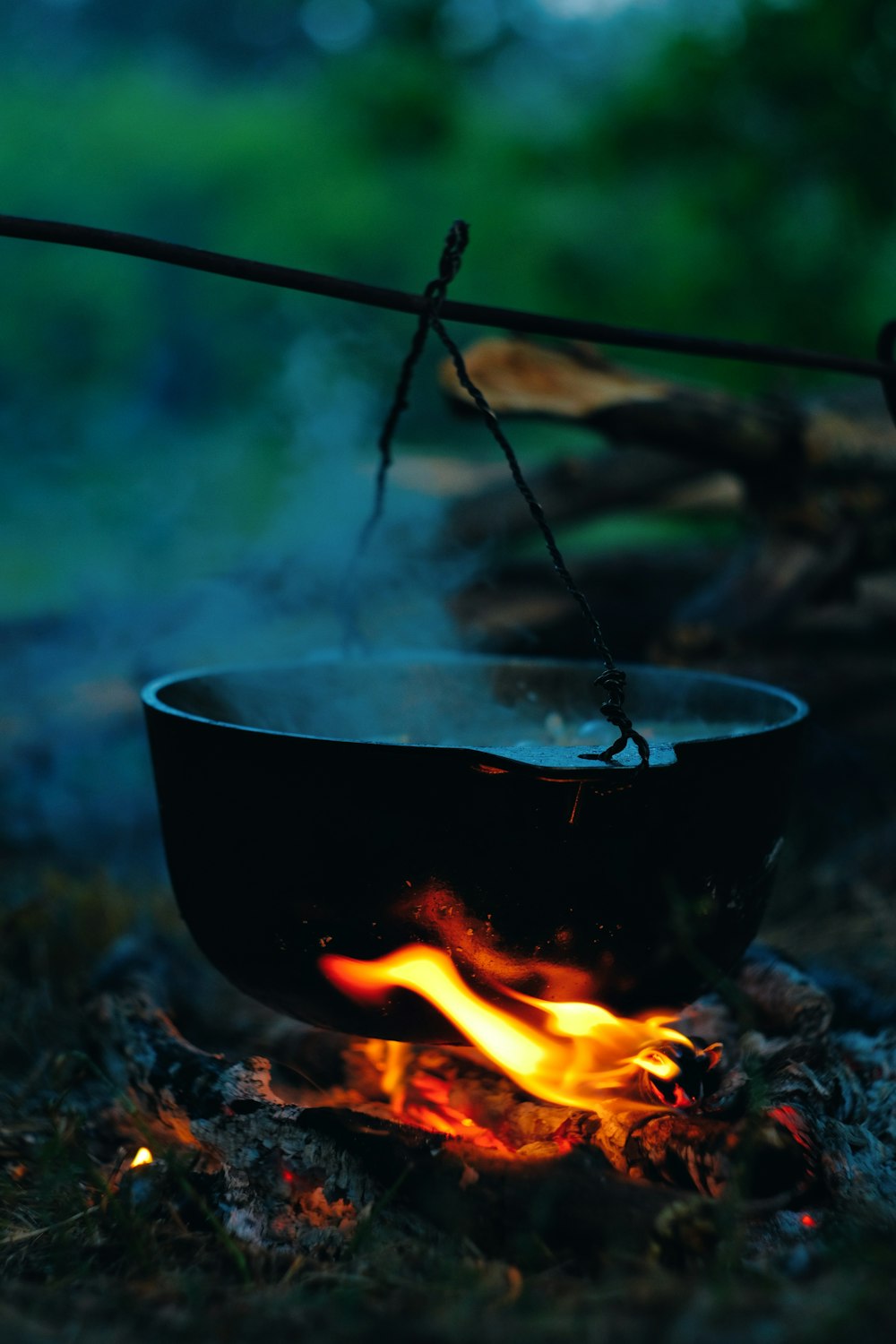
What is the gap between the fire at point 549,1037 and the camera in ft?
4.60

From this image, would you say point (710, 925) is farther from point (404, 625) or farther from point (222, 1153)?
point (404, 625)

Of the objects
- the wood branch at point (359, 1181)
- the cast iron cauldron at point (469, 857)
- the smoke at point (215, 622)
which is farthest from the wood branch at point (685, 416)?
the wood branch at point (359, 1181)

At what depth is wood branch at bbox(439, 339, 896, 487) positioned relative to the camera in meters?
2.70

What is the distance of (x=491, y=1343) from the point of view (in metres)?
0.96

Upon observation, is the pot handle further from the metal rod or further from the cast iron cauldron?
the metal rod

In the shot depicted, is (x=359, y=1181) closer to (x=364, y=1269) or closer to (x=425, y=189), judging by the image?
(x=364, y=1269)

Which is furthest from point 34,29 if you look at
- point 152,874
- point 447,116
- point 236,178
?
point 152,874

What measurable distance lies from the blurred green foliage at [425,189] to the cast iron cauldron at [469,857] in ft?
20.7

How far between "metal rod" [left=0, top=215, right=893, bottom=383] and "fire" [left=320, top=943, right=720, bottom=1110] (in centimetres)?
88

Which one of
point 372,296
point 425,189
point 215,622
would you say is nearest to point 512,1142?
point 372,296

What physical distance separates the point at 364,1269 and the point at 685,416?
217 centimetres

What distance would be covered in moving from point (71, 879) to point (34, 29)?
11483 millimetres

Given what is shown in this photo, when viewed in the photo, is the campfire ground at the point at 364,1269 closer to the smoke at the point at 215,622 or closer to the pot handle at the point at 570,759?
the pot handle at the point at 570,759

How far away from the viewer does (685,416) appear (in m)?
2.79
